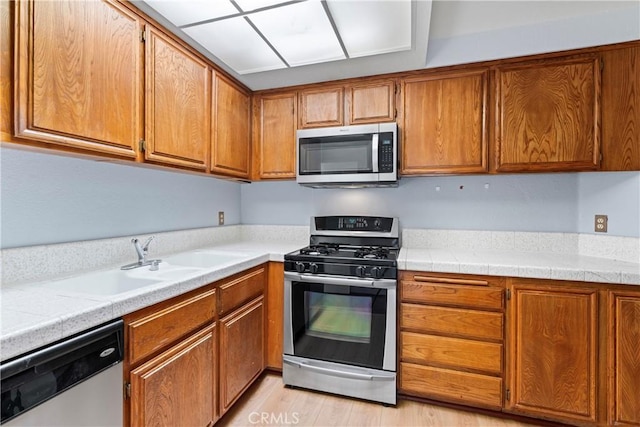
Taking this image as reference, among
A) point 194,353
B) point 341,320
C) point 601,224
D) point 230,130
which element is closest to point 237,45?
point 230,130

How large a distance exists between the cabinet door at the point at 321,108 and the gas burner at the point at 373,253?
98cm

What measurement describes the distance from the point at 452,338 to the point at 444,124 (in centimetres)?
141

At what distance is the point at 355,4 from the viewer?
1482 millimetres

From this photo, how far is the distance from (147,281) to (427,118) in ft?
6.68

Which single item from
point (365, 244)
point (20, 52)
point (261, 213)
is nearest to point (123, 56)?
point (20, 52)

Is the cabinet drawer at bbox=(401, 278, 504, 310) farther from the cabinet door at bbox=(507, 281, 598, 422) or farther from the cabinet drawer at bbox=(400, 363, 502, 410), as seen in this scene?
the cabinet drawer at bbox=(400, 363, 502, 410)

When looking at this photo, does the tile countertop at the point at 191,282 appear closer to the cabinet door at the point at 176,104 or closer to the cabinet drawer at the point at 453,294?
the cabinet drawer at the point at 453,294

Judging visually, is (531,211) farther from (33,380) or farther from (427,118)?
(33,380)

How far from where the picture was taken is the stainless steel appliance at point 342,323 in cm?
192

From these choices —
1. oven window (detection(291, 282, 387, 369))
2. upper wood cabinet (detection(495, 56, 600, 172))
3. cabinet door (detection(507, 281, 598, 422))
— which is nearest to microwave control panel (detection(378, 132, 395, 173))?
upper wood cabinet (detection(495, 56, 600, 172))

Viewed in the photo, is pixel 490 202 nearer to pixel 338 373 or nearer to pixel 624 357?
pixel 624 357

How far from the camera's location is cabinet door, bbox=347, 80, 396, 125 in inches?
89.4

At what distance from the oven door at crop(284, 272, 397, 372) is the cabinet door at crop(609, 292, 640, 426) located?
1108 mm

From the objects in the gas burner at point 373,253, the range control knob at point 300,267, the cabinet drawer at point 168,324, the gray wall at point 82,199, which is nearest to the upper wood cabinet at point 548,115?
the gas burner at point 373,253
